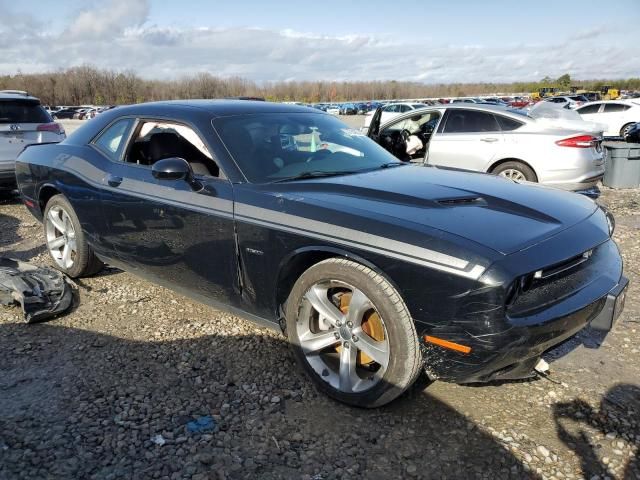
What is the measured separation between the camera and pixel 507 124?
25.7 feet

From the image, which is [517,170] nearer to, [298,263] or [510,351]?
[298,263]

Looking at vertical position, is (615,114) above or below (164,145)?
below

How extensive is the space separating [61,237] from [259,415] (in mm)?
3160

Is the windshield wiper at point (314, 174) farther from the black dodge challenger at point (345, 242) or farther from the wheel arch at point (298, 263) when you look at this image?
the wheel arch at point (298, 263)

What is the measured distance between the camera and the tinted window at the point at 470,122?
7953mm

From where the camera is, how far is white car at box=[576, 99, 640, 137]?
67.5 feet

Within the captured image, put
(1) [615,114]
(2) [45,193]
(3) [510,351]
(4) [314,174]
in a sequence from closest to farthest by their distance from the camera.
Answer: (3) [510,351] → (4) [314,174] → (2) [45,193] → (1) [615,114]

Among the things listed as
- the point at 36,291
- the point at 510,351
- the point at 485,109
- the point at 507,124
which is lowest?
the point at 36,291

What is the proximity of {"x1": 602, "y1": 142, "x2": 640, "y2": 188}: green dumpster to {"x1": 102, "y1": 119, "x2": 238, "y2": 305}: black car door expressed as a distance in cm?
935

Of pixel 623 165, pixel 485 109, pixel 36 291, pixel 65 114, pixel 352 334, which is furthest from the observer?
pixel 65 114

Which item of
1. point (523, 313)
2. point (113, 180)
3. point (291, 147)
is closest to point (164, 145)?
point (113, 180)

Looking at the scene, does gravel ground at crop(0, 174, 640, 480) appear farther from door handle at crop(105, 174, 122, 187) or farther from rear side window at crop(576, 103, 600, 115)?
rear side window at crop(576, 103, 600, 115)

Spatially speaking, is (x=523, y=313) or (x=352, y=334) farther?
(x=352, y=334)

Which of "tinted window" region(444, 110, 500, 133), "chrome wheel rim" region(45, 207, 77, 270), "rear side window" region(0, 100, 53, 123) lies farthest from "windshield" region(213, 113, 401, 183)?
"rear side window" region(0, 100, 53, 123)
